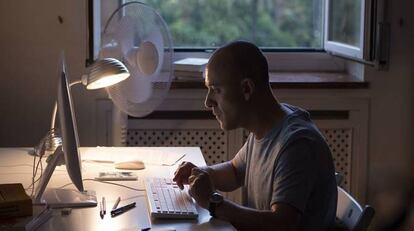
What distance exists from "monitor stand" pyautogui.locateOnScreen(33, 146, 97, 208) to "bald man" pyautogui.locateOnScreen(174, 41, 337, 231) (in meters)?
0.28

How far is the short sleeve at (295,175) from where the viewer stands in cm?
167

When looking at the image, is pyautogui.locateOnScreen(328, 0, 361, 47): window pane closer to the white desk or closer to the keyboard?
the white desk

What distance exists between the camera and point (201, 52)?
→ 336cm

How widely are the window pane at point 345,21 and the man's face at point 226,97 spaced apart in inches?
49.6

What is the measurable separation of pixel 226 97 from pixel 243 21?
157 centimetres

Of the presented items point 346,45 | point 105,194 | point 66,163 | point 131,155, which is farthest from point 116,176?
point 346,45

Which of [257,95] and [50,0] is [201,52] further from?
[257,95]

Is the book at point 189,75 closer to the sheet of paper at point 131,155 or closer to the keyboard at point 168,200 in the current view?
the sheet of paper at point 131,155

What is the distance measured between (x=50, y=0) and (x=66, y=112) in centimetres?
138

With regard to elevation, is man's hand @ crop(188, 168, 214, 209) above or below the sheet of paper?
above

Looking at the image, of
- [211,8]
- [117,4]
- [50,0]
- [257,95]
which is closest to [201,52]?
[211,8]

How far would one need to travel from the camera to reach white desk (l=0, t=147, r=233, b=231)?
1.70 metres

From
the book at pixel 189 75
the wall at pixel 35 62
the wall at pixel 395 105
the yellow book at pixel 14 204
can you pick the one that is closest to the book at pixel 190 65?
the book at pixel 189 75

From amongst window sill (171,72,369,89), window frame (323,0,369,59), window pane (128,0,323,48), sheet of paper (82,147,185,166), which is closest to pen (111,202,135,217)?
sheet of paper (82,147,185,166)
